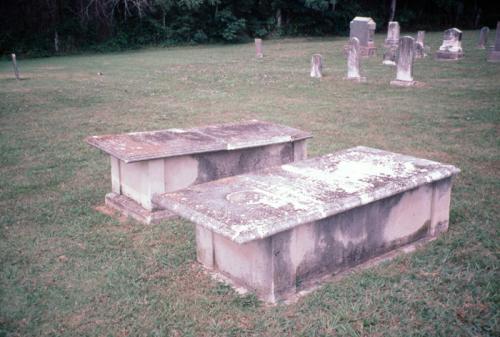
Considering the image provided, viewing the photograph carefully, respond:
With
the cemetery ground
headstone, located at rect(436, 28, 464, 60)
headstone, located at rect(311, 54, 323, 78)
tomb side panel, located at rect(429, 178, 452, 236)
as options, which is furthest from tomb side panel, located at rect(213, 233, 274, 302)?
headstone, located at rect(436, 28, 464, 60)

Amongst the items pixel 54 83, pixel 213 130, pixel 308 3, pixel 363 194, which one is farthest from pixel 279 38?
pixel 363 194

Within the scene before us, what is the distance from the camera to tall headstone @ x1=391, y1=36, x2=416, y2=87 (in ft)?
43.9

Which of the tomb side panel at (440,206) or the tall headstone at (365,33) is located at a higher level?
the tall headstone at (365,33)

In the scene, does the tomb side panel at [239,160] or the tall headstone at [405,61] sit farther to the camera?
the tall headstone at [405,61]

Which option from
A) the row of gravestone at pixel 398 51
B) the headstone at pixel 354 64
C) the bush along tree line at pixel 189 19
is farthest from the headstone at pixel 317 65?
the bush along tree line at pixel 189 19

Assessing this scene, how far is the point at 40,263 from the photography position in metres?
4.43

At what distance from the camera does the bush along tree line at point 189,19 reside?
29797 mm

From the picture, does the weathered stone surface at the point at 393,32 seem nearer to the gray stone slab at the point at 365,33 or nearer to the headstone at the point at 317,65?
the gray stone slab at the point at 365,33

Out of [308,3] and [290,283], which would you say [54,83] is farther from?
[308,3]

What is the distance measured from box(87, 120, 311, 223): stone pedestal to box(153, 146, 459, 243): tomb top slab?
112 centimetres

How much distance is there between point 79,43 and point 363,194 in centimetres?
3111

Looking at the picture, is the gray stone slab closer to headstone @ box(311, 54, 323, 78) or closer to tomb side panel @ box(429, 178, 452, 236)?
headstone @ box(311, 54, 323, 78)

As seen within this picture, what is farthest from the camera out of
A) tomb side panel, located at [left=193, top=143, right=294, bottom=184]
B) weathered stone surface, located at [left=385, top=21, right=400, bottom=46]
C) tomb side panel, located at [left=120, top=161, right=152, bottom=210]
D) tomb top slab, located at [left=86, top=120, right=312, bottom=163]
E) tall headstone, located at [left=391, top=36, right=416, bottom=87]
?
weathered stone surface, located at [left=385, top=21, right=400, bottom=46]

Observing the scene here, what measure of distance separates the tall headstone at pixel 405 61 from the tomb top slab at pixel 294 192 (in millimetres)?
9190
